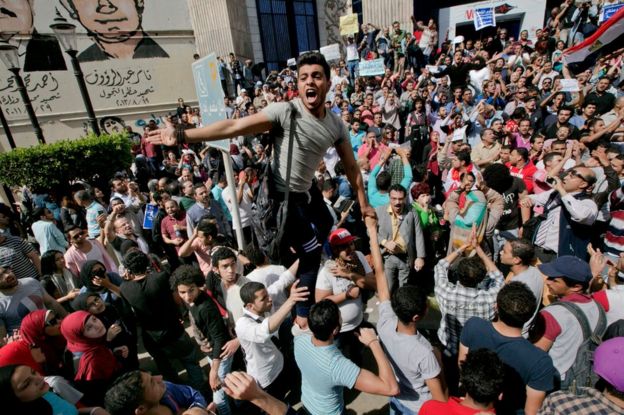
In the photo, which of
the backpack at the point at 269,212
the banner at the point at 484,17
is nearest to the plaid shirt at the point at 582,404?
the backpack at the point at 269,212

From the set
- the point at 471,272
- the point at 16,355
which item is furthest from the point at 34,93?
the point at 471,272

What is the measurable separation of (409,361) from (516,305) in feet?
2.46

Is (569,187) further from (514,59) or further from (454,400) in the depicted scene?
(514,59)

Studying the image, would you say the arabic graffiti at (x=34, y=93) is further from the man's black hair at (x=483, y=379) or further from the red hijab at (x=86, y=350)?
the man's black hair at (x=483, y=379)

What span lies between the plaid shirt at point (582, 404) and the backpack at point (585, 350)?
0.50 meters

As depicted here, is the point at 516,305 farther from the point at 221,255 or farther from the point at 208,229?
the point at 208,229

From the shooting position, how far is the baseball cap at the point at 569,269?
7.98 ft

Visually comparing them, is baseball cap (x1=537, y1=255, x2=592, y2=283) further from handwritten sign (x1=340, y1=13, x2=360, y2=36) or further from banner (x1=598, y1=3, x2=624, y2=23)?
handwritten sign (x1=340, y1=13, x2=360, y2=36)

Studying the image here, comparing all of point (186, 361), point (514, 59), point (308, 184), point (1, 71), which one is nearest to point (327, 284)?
point (308, 184)

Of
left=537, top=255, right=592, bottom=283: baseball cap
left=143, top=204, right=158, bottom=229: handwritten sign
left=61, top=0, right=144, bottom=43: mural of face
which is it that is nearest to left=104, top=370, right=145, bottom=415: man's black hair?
left=537, top=255, right=592, bottom=283: baseball cap

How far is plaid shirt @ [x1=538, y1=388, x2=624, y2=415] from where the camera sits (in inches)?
66.3

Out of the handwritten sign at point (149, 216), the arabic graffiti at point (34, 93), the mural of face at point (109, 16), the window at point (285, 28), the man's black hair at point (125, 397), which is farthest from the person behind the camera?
the window at point (285, 28)

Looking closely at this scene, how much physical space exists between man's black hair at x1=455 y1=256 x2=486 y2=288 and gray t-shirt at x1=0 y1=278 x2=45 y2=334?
155 inches

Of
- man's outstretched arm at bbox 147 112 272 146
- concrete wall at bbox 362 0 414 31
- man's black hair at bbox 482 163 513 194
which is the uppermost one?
concrete wall at bbox 362 0 414 31
